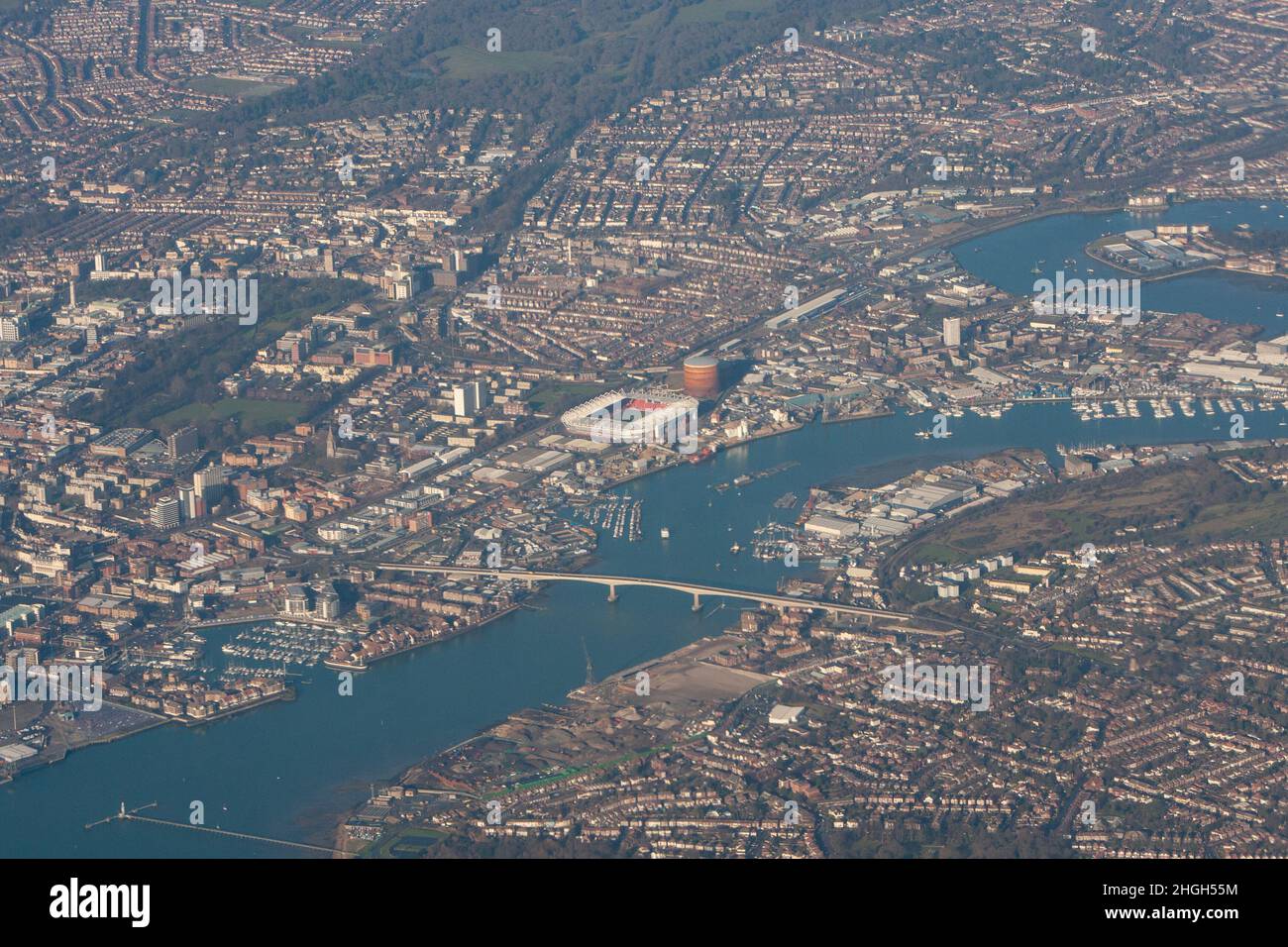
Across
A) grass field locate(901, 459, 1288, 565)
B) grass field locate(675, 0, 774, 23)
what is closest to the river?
grass field locate(901, 459, 1288, 565)

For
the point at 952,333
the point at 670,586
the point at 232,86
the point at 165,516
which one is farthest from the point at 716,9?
the point at 670,586

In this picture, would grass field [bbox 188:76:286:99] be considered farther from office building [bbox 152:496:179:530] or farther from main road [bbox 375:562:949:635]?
main road [bbox 375:562:949:635]

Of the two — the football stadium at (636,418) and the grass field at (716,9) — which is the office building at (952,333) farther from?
the grass field at (716,9)
